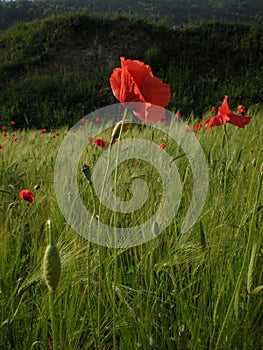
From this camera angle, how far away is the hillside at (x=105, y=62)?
7.88 metres

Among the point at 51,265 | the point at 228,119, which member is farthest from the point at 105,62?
the point at 51,265

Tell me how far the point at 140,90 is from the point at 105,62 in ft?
31.6

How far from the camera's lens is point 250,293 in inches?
23.4

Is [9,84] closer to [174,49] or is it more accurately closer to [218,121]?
[174,49]

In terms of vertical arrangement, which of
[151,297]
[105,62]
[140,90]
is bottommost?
[105,62]

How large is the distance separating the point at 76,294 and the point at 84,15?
37.1 ft

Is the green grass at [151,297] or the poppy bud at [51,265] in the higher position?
the poppy bud at [51,265]

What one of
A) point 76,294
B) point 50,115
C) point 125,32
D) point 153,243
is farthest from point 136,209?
point 125,32

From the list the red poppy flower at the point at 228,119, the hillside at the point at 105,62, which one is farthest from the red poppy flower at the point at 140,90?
the hillside at the point at 105,62

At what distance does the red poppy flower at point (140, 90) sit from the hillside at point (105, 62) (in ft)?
21.5

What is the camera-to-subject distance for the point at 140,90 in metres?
0.60

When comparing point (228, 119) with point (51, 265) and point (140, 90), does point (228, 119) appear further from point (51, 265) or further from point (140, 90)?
point (51, 265)

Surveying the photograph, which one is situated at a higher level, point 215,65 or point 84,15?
point 84,15

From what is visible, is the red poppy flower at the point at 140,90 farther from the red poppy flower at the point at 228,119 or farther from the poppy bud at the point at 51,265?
the red poppy flower at the point at 228,119
